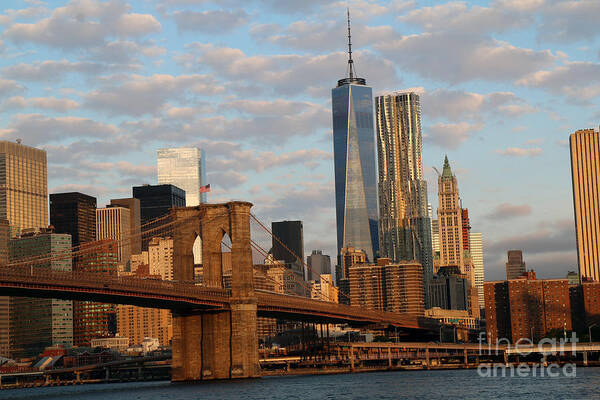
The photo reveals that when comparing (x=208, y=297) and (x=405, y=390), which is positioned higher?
(x=208, y=297)

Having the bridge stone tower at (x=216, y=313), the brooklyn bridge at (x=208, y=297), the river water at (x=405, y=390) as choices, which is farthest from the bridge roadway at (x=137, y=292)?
the river water at (x=405, y=390)

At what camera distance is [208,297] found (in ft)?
284

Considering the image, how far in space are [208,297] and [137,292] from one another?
9024mm

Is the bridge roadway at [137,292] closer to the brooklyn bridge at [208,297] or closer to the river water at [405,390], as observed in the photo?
the brooklyn bridge at [208,297]

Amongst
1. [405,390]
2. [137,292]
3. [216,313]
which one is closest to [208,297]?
[216,313]

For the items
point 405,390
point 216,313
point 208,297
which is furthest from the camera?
point 216,313

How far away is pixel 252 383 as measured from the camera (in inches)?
3354

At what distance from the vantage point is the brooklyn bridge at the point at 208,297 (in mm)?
80062

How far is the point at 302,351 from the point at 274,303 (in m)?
57.3

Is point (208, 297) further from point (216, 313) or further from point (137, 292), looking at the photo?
point (137, 292)

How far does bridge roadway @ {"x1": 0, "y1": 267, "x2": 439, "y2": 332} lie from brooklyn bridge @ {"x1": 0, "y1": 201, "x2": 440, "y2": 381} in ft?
0.29

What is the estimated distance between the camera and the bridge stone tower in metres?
89.2

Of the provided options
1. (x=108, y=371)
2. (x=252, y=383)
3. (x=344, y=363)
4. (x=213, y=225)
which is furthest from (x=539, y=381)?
(x=108, y=371)

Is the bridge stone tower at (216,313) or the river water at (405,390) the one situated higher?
the bridge stone tower at (216,313)
